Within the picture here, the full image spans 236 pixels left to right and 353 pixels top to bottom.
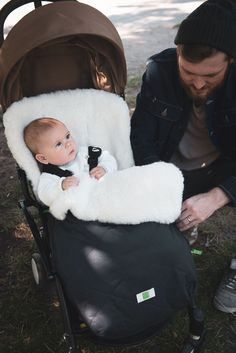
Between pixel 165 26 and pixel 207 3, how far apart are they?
17.1ft

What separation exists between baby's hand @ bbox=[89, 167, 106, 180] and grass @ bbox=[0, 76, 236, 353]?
0.68 m

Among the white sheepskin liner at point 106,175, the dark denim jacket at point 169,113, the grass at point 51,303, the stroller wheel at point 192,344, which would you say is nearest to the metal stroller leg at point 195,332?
the stroller wheel at point 192,344

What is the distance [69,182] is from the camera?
1776mm

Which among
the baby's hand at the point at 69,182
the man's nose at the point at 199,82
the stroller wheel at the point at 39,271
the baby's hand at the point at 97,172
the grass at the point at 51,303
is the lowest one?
the grass at the point at 51,303

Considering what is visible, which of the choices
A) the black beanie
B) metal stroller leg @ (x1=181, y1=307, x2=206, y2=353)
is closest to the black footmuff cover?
metal stroller leg @ (x1=181, y1=307, x2=206, y2=353)

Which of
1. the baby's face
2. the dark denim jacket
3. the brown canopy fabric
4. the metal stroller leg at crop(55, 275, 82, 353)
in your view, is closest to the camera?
the metal stroller leg at crop(55, 275, 82, 353)

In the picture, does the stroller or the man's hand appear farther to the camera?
the man's hand

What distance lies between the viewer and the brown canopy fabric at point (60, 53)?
1723mm

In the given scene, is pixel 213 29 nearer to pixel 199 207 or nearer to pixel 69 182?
pixel 199 207

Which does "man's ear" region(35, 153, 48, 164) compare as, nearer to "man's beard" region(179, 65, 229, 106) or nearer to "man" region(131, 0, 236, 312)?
"man" region(131, 0, 236, 312)

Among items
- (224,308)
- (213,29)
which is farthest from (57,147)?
(224,308)

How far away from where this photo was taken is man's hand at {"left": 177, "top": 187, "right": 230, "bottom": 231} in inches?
70.3

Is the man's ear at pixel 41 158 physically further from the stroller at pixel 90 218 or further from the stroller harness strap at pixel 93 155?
the stroller harness strap at pixel 93 155

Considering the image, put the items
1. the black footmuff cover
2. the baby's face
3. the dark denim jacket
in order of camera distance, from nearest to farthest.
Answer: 1. the black footmuff cover
2. the baby's face
3. the dark denim jacket
